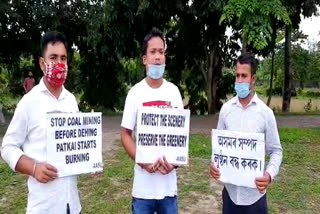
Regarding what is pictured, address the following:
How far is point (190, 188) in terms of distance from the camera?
18.8 feet

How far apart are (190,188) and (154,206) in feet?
9.33

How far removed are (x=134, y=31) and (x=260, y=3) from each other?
5.24 m

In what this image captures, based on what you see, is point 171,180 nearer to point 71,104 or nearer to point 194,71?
point 71,104

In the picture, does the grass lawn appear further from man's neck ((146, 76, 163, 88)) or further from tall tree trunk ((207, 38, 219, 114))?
tall tree trunk ((207, 38, 219, 114))

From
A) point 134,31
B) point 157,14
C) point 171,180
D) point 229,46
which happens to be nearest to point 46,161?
point 171,180

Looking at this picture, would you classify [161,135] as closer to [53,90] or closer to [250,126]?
[250,126]

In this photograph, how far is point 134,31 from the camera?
13.7 m

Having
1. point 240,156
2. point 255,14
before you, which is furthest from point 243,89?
point 255,14

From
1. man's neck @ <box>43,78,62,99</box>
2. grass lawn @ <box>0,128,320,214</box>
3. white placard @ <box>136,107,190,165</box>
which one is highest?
man's neck @ <box>43,78,62,99</box>

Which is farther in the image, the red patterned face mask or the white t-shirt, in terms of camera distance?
the white t-shirt

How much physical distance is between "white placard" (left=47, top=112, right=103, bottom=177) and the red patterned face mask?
0.71 ft

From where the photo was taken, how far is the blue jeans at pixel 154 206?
292cm

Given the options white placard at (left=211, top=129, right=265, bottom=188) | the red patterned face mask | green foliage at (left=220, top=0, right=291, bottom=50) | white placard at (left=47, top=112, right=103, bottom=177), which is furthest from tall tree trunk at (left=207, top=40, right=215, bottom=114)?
the red patterned face mask

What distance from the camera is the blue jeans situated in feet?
9.57
